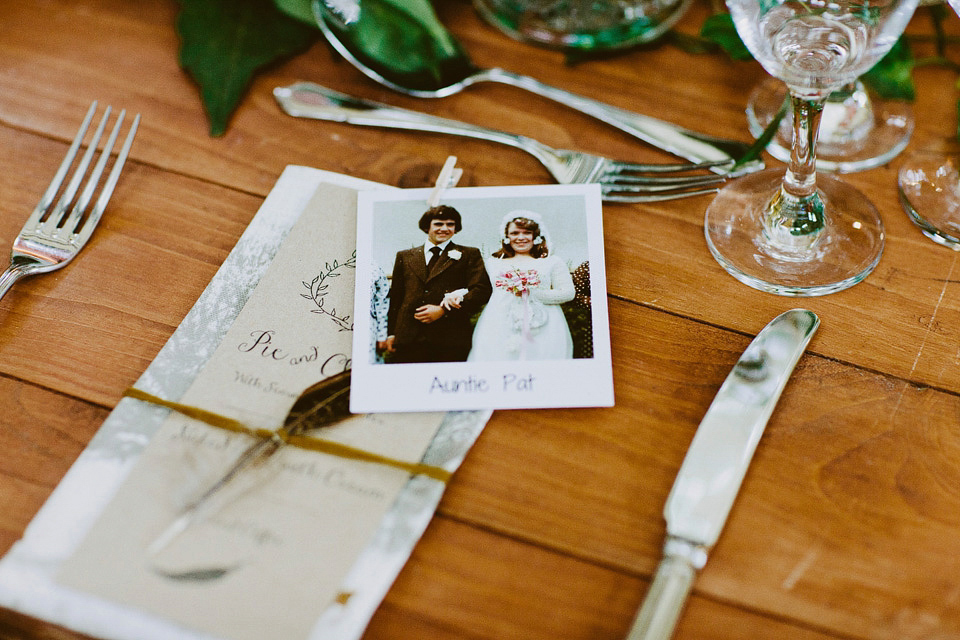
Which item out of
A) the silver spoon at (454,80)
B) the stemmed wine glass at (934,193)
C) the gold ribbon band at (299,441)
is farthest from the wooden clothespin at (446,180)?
the stemmed wine glass at (934,193)

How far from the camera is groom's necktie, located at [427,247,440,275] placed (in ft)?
1.77

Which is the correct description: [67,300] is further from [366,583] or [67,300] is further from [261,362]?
[366,583]

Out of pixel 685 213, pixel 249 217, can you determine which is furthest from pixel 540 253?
pixel 249 217

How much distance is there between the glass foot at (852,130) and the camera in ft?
2.05

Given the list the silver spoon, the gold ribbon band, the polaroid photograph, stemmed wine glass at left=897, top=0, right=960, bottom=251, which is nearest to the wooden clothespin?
the polaroid photograph

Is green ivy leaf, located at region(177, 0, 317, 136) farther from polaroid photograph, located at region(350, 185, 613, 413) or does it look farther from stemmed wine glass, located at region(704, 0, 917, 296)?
stemmed wine glass, located at region(704, 0, 917, 296)

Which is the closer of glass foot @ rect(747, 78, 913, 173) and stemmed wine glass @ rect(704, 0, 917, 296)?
stemmed wine glass @ rect(704, 0, 917, 296)

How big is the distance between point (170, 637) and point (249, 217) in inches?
12.9

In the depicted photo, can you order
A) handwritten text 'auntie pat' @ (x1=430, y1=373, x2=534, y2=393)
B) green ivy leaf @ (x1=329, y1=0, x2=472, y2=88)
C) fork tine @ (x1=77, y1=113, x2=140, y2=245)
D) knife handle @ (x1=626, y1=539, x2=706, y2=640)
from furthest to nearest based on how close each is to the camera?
green ivy leaf @ (x1=329, y1=0, x2=472, y2=88), fork tine @ (x1=77, y1=113, x2=140, y2=245), handwritten text 'auntie pat' @ (x1=430, y1=373, x2=534, y2=393), knife handle @ (x1=626, y1=539, x2=706, y2=640)

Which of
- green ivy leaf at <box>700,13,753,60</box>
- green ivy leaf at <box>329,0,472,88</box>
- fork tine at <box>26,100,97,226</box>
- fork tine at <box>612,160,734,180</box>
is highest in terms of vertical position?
green ivy leaf at <box>700,13,753,60</box>

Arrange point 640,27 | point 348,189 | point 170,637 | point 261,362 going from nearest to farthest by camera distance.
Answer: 1. point 170,637
2. point 261,362
3. point 348,189
4. point 640,27

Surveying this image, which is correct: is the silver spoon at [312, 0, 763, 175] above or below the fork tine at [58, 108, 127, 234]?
above

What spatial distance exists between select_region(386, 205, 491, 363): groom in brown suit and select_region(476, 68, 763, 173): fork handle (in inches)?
7.4

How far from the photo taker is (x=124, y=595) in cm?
41
